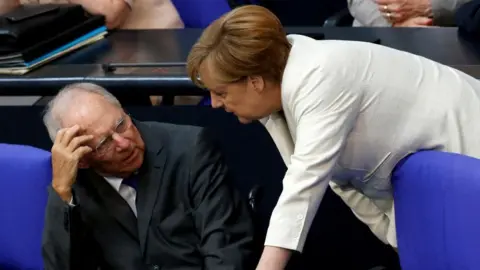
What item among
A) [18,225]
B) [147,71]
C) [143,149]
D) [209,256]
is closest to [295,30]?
[147,71]

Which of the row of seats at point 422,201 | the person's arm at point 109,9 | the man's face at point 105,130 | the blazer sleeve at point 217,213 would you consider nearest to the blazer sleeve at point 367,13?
the person's arm at point 109,9

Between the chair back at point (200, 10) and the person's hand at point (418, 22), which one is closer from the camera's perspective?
the person's hand at point (418, 22)

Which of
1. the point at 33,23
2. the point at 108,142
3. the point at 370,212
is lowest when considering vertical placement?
the point at 370,212

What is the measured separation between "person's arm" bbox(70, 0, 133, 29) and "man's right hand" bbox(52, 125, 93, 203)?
0.83 metres

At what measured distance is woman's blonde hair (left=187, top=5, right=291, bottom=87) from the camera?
54.2 inches

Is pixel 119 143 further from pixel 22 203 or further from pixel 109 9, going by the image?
pixel 109 9

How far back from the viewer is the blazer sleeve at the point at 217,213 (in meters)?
1.63

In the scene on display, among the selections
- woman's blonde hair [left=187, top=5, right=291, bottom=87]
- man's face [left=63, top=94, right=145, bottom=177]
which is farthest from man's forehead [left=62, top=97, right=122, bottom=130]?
woman's blonde hair [left=187, top=5, right=291, bottom=87]

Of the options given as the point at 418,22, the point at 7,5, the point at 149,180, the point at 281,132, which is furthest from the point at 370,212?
the point at 7,5

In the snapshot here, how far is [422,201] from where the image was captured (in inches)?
50.8

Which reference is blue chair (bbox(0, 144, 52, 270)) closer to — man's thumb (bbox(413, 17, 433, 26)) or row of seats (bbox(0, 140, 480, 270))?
row of seats (bbox(0, 140, 480, 270))

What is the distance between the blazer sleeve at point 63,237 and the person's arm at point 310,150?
511mm

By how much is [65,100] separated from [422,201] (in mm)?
870

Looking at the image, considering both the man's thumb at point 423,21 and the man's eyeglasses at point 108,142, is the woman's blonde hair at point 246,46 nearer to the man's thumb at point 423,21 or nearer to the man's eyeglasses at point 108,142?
the man's eyeglasses at point 108,142
